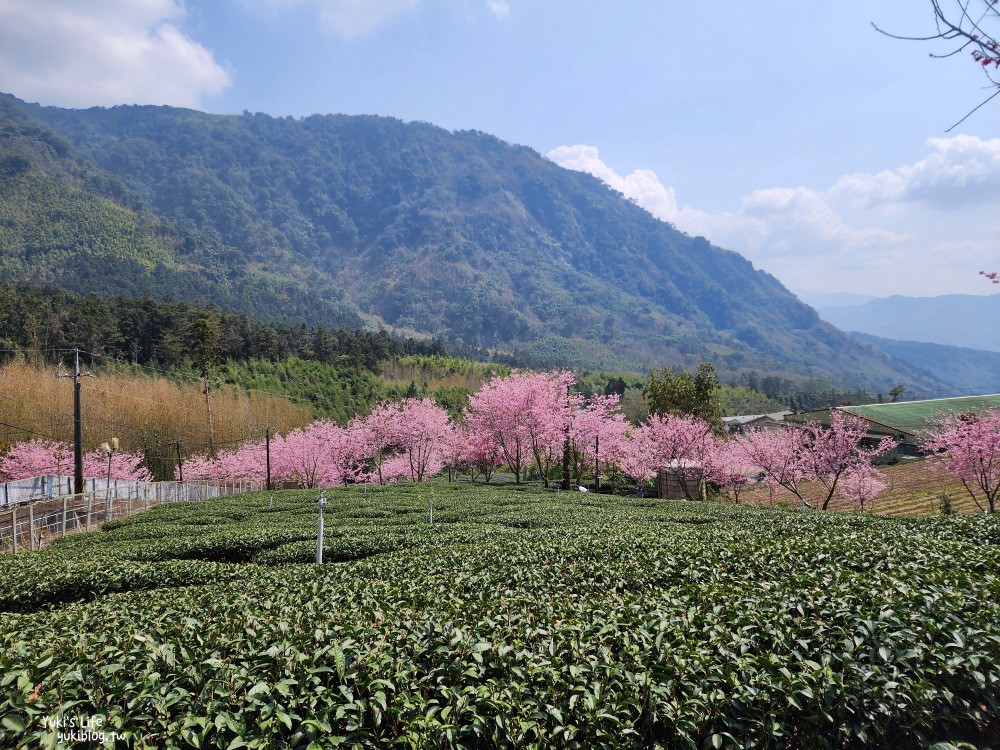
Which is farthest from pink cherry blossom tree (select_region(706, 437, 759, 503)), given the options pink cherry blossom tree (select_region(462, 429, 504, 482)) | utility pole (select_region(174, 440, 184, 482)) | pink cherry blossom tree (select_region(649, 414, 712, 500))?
utility pole (select_region(174, 440, 184, 482))

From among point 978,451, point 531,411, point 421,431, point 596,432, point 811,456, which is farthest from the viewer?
point 421,431

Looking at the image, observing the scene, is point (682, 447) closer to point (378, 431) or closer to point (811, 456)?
point (811, 456)

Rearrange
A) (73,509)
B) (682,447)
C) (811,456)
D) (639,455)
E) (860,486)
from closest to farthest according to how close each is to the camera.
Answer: (73,509)
(811,456)
(860,486)
(682,447)
(639,455)

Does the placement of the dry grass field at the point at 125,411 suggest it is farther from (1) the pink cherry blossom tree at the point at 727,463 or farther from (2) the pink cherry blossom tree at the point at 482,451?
(1) the pink cherry blossom tree at the point at 727,463

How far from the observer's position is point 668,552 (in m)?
7.38

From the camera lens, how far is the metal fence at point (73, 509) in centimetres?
1789

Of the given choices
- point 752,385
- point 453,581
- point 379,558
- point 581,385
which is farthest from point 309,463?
point 752,385

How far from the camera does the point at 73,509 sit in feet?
68.4

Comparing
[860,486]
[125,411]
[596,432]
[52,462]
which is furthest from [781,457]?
[125,411]

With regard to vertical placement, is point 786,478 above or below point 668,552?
below

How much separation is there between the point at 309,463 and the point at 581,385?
71805 millimetres

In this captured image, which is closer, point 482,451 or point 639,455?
point 639,455

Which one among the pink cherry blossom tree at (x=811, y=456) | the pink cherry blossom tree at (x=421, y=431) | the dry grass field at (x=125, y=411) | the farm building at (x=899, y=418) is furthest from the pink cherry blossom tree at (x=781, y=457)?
the dry grass field at (x=125, y=411)

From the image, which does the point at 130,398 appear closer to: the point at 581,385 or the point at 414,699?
the point at 414,699
